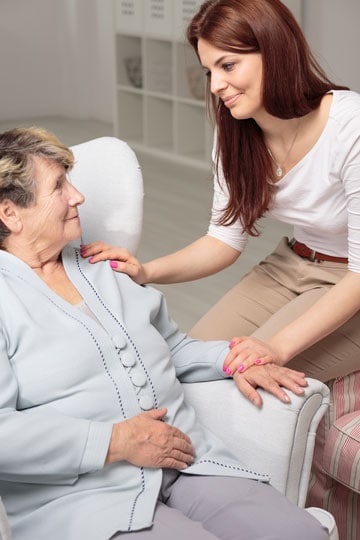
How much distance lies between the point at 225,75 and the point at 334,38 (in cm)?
353

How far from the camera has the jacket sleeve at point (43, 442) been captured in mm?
1538

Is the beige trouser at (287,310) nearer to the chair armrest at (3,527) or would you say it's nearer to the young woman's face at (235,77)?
the young woman's face at (235,77)

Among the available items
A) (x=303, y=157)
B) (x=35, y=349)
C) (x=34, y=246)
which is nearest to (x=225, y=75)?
(x=303, y=157)

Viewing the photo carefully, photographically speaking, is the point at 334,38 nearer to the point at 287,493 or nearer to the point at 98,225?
the point at 98,225

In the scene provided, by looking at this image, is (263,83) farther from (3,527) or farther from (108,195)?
(3,527)

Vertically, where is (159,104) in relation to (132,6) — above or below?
below

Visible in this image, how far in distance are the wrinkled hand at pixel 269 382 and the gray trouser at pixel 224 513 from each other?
0.56ft

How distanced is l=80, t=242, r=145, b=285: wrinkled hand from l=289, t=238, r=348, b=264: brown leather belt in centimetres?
50

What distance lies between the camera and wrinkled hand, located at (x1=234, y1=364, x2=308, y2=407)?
1.79 meters

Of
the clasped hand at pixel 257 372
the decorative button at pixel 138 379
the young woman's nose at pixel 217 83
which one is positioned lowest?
the clasped hand at pixel 257 372

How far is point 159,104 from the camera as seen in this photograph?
656 cm

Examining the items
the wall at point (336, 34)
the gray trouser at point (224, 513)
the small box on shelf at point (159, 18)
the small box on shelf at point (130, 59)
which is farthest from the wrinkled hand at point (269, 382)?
the small box on shelf at point (130, 59)

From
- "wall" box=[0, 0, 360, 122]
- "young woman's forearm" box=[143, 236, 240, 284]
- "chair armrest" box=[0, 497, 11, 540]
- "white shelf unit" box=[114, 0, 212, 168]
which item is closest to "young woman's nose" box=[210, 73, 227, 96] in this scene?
"young woman's forearm" box=[143, 236, 240, 284]

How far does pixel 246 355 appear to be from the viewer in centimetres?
189
